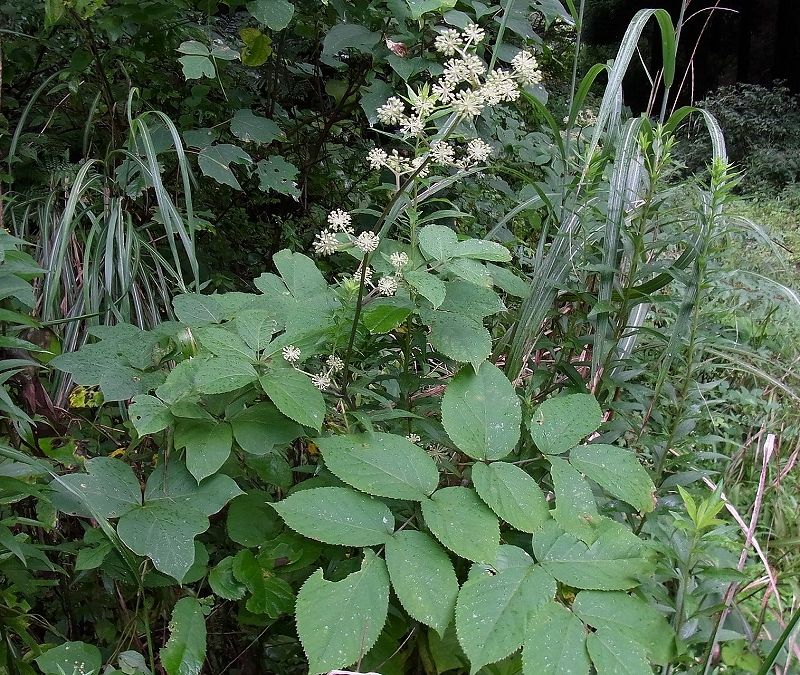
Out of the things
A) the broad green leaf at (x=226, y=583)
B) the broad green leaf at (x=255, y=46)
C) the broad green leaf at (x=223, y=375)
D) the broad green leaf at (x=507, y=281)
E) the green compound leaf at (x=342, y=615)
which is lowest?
the broad green leaf at (x=226, y=583)

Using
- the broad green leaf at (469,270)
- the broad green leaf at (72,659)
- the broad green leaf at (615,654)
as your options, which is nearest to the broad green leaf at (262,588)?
the broad green leaf at (72,659)

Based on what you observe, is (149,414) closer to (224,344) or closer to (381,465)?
(224,344)

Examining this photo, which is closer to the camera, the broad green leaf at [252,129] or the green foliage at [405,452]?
the green foliage at [405,452]

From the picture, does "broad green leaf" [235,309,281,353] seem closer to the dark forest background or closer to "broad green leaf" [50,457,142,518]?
"broad green leaf" [50,457,142,518]

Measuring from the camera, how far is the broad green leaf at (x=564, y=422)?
95 centimetres

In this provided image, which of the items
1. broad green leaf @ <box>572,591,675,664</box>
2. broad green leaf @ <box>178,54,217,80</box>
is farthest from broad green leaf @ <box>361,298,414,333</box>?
broad green leaf @ <box>178,54,217,80</box>

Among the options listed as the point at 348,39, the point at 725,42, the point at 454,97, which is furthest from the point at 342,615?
the point at 725,42

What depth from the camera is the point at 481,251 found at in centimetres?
98

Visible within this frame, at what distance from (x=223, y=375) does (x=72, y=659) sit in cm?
46

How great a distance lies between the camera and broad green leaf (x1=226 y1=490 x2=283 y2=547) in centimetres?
97

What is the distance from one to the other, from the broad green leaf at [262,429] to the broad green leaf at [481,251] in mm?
374

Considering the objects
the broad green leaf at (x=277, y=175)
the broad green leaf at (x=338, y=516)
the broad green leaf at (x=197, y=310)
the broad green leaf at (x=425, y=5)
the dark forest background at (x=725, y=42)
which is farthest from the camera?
the dark forest background at (x=725, y=42)

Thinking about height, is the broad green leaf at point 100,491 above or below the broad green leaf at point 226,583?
above

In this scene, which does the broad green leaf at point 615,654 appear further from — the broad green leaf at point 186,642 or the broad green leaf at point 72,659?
the broad green leaf at point 72,659
